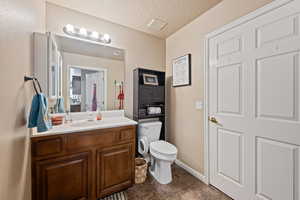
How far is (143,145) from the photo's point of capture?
76.9 inches

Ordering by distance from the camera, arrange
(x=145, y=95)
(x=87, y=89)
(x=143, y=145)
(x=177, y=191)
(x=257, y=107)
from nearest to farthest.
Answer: (x=257, y=107)
(x=177, y=191)
(x=87, y=89)
(x=143, y=145)
(x=145, y=95)

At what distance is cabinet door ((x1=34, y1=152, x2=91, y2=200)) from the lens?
113 centimetres

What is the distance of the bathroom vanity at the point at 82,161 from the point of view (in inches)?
44.7

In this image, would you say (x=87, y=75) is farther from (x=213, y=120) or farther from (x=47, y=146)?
(x=213, y=120)

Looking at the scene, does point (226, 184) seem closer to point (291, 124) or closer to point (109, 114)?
point (291, 124)

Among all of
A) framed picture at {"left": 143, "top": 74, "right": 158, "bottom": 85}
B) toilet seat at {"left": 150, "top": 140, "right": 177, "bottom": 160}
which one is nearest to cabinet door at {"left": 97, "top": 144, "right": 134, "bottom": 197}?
toilet seat at {"left": 150, "top": 140, "right": 177, "bottom": 160}

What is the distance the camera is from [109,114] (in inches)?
77.2

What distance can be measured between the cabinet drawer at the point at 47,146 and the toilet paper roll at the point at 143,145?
1060 millimetres

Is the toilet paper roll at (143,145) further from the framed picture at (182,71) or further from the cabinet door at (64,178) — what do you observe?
the framed picture at (182,71)

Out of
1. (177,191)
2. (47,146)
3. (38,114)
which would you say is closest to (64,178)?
(47,146)

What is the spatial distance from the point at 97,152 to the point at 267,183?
1.66 m

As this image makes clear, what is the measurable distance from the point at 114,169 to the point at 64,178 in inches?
18.8

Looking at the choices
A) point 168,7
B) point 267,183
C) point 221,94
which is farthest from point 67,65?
point 267,183

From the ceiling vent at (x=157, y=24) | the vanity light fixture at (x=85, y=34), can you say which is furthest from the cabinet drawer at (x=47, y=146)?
the ceiling vent at (x=157, y=24)
